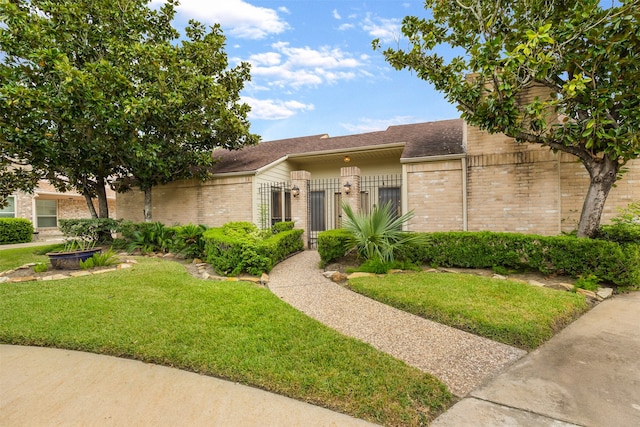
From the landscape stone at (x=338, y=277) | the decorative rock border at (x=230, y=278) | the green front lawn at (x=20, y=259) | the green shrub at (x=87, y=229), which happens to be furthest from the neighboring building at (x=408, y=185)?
the green front lawn at (x=20, y=259)

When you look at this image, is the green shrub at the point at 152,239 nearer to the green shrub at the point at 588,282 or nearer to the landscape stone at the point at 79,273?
the landscape stone at the point at 79,273

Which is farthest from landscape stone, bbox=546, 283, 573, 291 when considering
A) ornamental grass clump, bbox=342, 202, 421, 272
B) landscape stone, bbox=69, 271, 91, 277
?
landscape stone, bbox=69, 271, 91, 277

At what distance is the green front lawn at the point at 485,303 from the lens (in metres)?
3.67

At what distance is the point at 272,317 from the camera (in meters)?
3.98

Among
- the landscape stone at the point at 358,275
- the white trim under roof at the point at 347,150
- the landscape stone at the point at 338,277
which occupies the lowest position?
the landscape stone at the point at 338,277

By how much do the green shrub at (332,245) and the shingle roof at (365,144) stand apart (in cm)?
389

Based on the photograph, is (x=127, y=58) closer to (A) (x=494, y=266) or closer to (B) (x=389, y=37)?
(B) (x=389, y=37)

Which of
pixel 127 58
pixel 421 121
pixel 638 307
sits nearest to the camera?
pixel 638 307

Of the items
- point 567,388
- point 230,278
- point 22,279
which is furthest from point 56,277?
point 567,388

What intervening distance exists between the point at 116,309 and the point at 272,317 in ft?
7.75

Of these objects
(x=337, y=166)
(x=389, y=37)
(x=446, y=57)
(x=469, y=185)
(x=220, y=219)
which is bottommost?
(x=220, y=219)

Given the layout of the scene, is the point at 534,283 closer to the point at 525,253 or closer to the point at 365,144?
the point at 525,253

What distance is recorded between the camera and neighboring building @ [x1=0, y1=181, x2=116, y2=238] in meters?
17.1

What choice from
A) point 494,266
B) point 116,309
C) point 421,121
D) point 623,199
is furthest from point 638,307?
point 421,121
